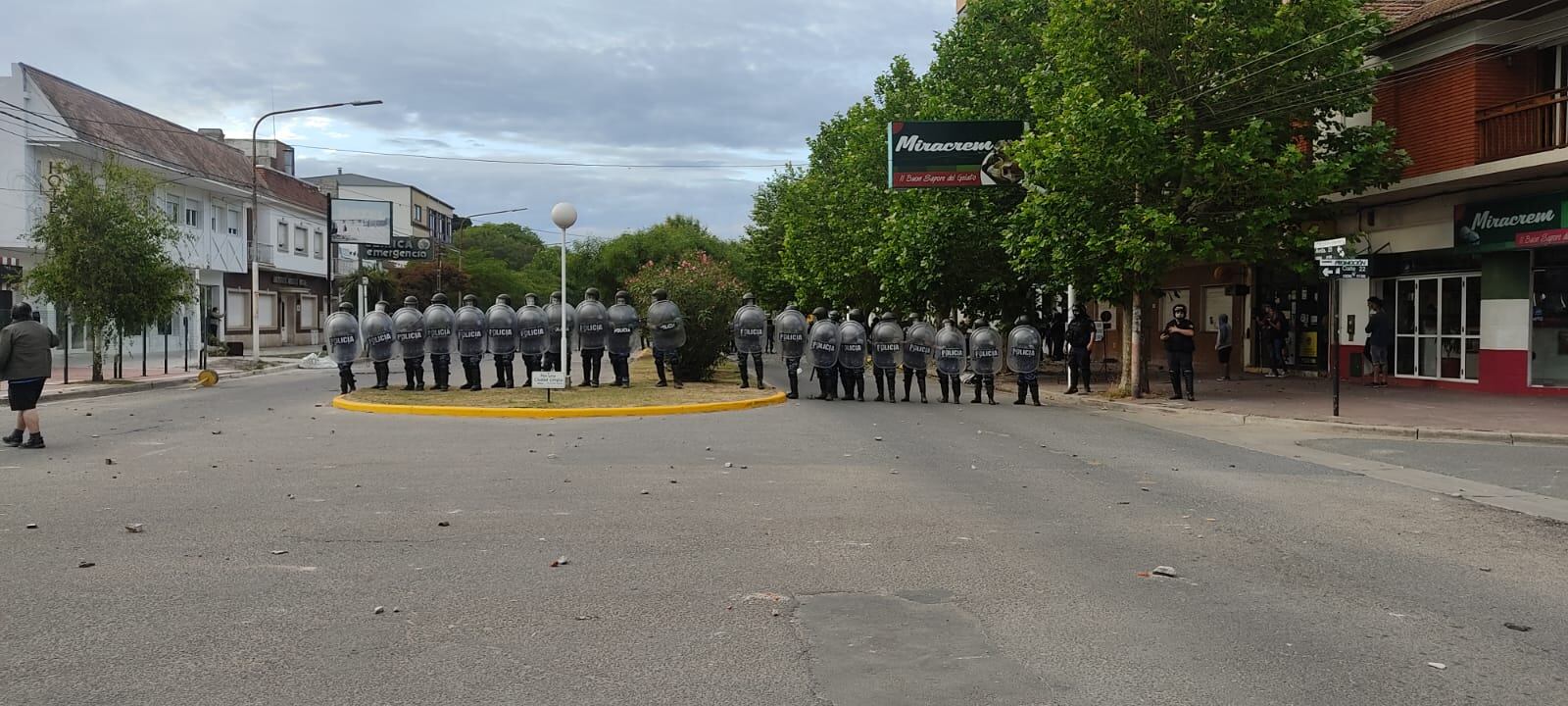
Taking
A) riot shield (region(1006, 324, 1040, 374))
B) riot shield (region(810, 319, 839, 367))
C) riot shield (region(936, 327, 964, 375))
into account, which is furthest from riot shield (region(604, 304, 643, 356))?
riot shield (region(1006, 324, 1040, 374))

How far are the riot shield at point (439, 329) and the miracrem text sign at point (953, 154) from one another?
9933mm

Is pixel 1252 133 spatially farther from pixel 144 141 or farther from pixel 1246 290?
pixel 144 141

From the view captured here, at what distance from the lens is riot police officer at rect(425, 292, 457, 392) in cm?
2002

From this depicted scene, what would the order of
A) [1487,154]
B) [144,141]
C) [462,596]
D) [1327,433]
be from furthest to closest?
[144,141], [1487,154], [1327,433], [462,596]

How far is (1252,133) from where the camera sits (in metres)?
18.0

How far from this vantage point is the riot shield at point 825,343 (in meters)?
19.5

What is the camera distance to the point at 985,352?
19625 mm

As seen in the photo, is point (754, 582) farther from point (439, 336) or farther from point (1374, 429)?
point (439, 336)

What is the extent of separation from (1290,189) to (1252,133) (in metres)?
1.16

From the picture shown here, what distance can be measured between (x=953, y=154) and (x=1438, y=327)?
10.3 metres

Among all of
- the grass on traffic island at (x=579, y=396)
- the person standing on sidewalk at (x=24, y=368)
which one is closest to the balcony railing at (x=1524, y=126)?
the grass on traffic island at (x=579, y=396)

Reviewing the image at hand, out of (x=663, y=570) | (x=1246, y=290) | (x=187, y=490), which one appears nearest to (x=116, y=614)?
(x=663, y=570)

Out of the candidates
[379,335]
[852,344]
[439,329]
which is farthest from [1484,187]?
[379,335]

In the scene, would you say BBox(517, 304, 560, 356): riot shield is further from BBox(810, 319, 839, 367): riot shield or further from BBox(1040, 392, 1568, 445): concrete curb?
BBox(1040, 392, 1568, 445): concrete curb
